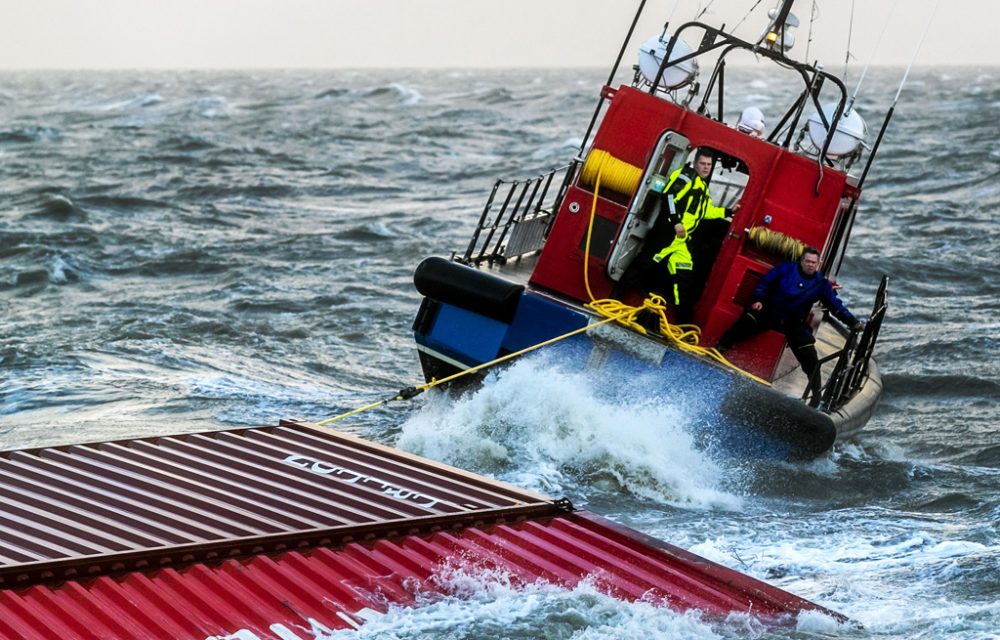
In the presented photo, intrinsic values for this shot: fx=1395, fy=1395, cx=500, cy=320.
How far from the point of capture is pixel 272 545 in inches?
328

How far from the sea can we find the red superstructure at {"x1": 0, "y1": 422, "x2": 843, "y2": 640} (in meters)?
0.36

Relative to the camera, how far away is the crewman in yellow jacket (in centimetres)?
1202

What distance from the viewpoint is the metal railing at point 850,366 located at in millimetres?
11719

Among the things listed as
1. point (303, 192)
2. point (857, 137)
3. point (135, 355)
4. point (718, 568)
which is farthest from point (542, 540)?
point (303, 192)

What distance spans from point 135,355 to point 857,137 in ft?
27.0

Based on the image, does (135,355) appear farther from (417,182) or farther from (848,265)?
(417,182)

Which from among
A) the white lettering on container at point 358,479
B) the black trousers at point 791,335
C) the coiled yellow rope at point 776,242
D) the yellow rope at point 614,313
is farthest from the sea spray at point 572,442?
the coiled yellow rope at point 776,242

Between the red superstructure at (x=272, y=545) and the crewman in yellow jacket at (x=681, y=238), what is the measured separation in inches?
117

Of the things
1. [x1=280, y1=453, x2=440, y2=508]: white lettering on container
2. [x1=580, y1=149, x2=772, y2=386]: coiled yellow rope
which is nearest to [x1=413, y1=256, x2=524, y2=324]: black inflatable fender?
[x1=580, y1=149, x2=772, y2=386]: coiled yellow rope

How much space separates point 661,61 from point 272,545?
6509mm

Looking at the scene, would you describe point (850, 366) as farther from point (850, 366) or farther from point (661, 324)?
point (661, 324)

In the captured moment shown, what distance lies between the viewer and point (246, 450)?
10250mm

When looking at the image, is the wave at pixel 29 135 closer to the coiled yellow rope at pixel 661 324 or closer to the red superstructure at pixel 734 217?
the red superstructure at pixel 734 217

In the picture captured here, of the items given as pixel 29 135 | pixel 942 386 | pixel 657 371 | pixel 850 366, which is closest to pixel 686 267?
pixel 657 371
